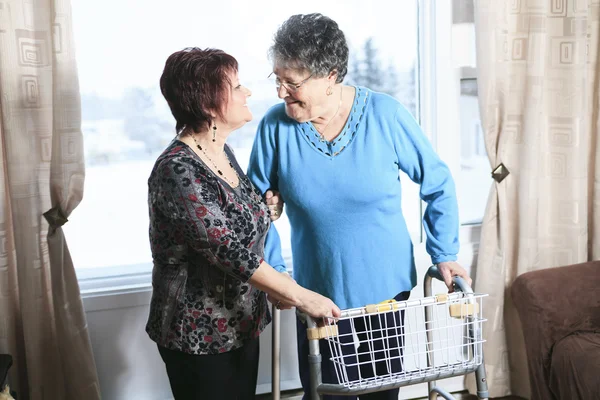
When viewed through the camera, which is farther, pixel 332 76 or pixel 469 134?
pixel 469 134

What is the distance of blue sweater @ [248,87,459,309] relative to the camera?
6.05ft

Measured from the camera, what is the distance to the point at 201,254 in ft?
5.37

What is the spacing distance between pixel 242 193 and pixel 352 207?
0.31 m

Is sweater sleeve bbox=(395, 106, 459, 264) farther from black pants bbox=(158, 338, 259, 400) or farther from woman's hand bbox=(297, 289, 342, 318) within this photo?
black pants bbox=(158, 338, 259, 400)

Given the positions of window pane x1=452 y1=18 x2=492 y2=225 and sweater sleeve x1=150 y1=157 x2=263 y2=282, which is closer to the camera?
sweater sleeve x1=150 y1=157 x2=263 y2=282

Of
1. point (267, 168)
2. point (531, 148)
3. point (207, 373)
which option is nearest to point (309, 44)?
point (267, 168)

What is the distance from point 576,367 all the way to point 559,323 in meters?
0.20

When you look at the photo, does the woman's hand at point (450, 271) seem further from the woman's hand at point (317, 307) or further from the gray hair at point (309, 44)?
the gray hair at point (309, 44)

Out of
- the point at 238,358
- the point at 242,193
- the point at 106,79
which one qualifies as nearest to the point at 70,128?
the point at 106,79

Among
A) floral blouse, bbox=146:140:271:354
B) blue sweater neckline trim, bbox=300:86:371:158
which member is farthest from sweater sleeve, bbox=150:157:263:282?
blue sweater neckline trim, bbox=300:86:371:158

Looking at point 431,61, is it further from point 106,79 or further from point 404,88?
point 106,79

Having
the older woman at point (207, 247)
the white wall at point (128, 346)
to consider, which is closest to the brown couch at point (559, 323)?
the white wall at point (128, 346)

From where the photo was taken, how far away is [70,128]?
224 centimetres

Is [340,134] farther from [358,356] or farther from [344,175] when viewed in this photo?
[358,356]
